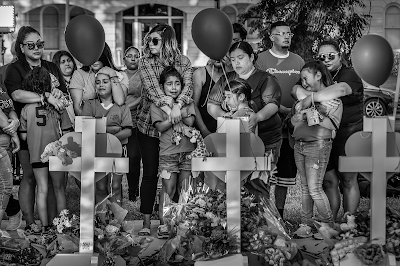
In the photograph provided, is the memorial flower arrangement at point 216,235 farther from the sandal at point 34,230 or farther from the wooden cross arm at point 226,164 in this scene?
the sandal at point 34,230

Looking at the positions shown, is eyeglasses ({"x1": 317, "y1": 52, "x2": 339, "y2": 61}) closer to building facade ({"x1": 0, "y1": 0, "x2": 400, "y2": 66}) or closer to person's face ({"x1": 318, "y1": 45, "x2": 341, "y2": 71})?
person's face ({"x1": 318, "y1": 45, "x2": 341, "y2": 71})

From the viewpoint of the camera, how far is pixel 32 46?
6.67m

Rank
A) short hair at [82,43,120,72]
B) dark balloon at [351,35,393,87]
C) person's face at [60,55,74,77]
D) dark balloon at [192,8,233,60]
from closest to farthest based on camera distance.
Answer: dark balloon at [351,35,393,87]
dark balloon at [192,8,233,60]
short hair at [82,43,120,72]
person's face at [60,55,74,77]

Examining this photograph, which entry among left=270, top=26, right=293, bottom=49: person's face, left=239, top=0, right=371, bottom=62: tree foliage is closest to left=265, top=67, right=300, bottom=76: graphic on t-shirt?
left=270, top=26, right=293, bottom=49: person's face

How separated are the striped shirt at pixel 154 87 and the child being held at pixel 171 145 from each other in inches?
2.5

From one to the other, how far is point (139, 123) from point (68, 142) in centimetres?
159

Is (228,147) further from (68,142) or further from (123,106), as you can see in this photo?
(123,106)

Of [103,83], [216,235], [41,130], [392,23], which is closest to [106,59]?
[103,83]

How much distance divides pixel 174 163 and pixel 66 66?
8.06 ft

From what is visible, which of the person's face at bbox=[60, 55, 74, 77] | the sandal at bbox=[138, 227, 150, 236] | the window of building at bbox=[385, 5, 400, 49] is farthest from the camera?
the window of building at bbox=[385, 5, 400, 49]

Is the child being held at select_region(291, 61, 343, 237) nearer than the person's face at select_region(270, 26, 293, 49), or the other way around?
the child being held at select_region(291, 61, 343, 237)

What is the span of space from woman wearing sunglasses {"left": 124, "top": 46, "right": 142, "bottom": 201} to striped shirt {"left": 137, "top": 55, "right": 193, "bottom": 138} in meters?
0.58

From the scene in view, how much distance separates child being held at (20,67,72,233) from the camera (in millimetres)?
6406

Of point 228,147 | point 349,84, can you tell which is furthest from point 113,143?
point 349,84
